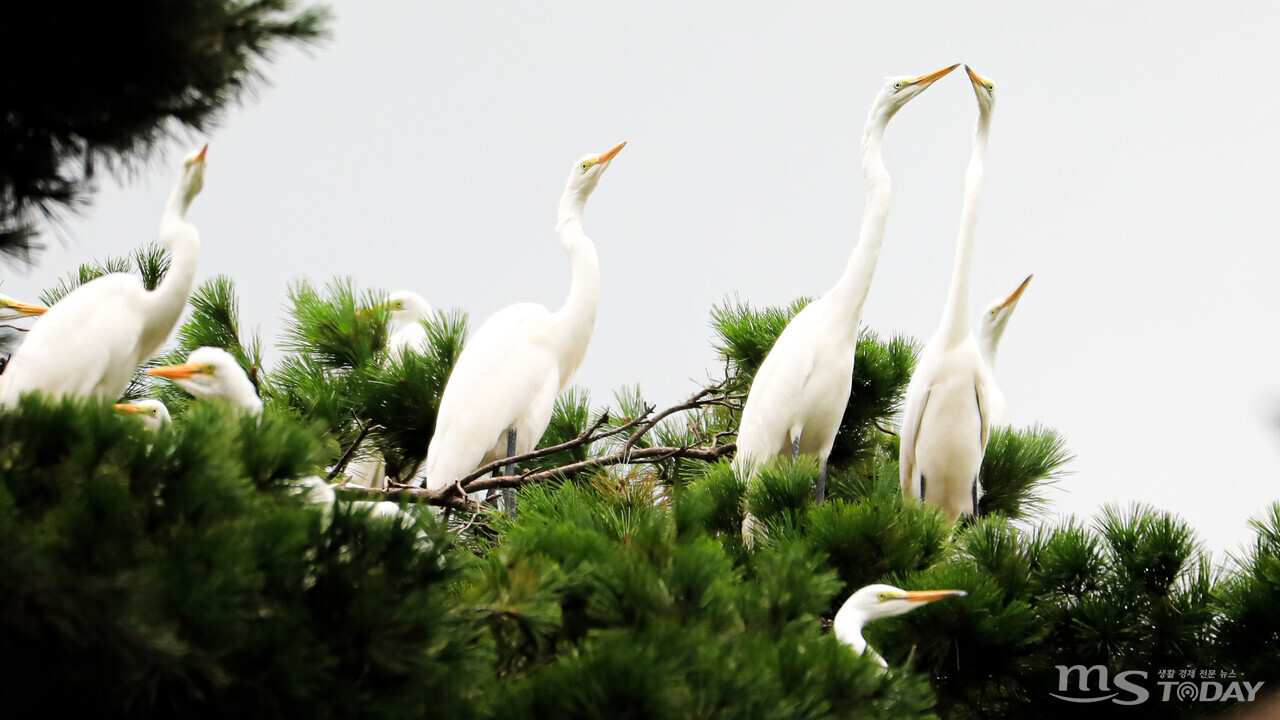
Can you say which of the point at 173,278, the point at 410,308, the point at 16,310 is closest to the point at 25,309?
the point at 16,310

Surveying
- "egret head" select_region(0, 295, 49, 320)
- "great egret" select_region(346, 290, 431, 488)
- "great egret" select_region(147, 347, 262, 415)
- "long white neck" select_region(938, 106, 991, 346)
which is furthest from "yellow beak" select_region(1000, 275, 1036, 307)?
"egret head" select_region(0, 295, 49, 320)

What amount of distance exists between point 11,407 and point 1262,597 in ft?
8.92

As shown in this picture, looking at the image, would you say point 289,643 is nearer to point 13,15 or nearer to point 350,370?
point 13,15

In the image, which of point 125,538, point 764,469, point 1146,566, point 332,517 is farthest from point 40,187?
point 1146,566

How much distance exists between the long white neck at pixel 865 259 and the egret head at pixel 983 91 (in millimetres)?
479

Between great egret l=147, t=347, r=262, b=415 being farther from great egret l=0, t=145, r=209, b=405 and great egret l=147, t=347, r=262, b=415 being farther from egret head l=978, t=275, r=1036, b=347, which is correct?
egret head l=978, t=275, r=1036, b=347

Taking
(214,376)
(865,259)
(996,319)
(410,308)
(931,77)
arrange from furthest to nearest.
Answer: (410,308) < (996,319) < (931,77) < (865,259) < (214,376)

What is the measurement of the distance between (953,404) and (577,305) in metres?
1.56

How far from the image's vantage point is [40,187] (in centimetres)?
159

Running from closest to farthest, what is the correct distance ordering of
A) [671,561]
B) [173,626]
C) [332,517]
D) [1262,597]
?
1. [173,626]
2. [332,517]
3. [671,561]
4. [1262,597]

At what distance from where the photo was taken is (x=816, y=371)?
4371 mm

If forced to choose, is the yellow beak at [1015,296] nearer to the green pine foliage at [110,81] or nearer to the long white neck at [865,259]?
the long white neck at [865,259]

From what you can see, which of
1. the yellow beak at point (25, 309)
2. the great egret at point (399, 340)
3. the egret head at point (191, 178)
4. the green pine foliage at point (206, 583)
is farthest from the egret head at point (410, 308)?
the green pine foliage at point (206, 583)

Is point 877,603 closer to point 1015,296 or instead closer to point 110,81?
point 110,81
